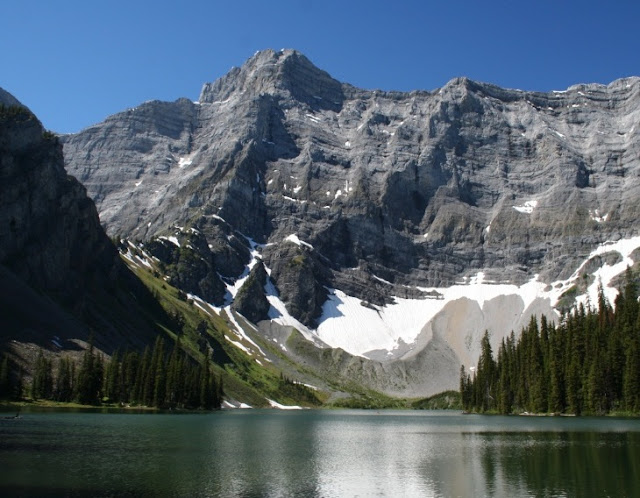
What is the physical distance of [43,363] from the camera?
12038 centimetres

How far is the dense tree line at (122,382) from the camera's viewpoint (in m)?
122

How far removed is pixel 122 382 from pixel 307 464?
296 feet

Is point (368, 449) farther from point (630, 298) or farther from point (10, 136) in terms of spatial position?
point (10, 136)

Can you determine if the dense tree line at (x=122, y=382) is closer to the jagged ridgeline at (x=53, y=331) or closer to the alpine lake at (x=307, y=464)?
the jagged ridgeline at (x=53, y=331)

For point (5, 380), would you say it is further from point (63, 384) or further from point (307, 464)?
point (307, 464)

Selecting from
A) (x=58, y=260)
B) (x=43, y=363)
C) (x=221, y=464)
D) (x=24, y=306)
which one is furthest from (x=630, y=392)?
(x=58, y=260)

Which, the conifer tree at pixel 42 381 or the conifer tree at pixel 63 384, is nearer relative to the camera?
the conifer tree at pixel 42 381

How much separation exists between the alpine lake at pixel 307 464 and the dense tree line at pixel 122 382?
145 ft

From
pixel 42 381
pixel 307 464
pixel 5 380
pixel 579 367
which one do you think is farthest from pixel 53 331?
pixel 579 367

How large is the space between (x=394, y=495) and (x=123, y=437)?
3881cm

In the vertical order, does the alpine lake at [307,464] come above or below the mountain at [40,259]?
below

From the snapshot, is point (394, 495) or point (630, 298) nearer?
point (394, 495)

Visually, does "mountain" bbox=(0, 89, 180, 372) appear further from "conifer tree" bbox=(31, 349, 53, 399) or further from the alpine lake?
the alpine lake

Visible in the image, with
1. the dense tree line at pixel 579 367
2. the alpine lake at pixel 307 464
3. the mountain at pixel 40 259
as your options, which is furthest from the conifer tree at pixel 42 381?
the dense tree line at pixel 579 367
